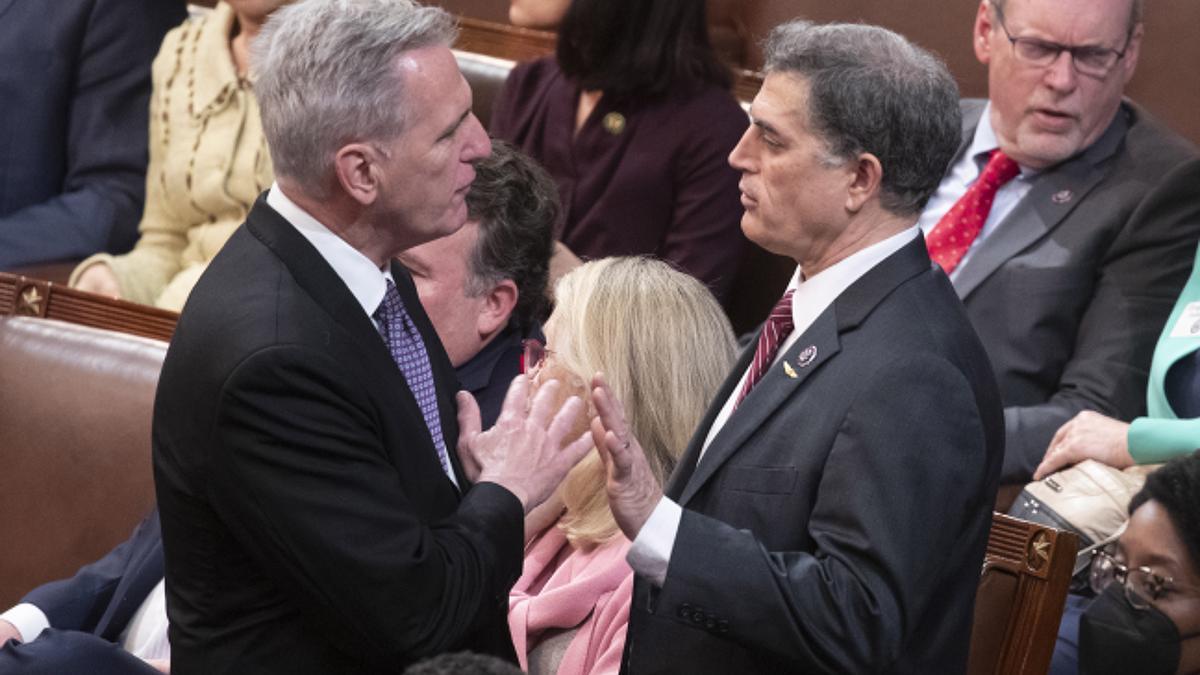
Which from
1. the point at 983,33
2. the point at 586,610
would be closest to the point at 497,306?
the point at 586,610

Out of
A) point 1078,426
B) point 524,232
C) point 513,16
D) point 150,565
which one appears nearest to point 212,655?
point 150,565

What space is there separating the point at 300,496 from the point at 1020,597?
1028mm

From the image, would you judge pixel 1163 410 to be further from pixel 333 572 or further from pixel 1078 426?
pixel 333 572

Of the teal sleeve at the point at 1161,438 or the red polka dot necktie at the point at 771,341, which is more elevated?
the red polka dot necktie at the point at 771,341

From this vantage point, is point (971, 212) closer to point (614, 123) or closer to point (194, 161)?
point (614, 123)

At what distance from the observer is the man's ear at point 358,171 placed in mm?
1573

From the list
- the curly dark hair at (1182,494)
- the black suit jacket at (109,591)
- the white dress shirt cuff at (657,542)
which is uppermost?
the white dress shirt cuff at (657,542)

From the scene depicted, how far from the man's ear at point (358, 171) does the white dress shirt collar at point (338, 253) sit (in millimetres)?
46

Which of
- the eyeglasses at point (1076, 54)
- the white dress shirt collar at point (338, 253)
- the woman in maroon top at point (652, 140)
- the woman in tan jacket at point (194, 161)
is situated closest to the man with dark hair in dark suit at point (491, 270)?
the woman in maroon top at point (652, 140)

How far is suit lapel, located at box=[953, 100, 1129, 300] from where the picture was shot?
2816 millimetres

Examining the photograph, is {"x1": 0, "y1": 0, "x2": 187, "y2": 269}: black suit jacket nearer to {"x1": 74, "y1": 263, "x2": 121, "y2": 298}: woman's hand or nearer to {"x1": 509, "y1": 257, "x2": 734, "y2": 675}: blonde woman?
{"x1": 74, "y1": 263, "x2": 121, "y2": 298}: woman's hand

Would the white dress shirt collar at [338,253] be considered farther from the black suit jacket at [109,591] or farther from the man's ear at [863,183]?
the black suit jacket at [109,591]

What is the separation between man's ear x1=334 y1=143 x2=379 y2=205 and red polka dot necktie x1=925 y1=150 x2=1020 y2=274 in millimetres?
1545

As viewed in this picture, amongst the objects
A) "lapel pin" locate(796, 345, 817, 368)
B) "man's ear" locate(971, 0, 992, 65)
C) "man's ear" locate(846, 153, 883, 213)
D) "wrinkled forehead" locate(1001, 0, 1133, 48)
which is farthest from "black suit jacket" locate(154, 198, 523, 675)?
"man's ear" locate(971, 0, 992, 65)
